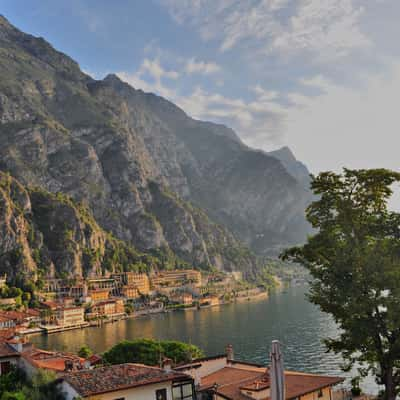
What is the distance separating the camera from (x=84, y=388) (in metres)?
20.4

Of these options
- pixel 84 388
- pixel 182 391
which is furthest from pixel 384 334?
pixel 84 388

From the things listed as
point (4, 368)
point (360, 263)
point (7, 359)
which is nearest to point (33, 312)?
point (7, 359)

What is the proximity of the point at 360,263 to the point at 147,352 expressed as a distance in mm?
33172

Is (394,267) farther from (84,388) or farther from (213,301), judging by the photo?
(213,301)

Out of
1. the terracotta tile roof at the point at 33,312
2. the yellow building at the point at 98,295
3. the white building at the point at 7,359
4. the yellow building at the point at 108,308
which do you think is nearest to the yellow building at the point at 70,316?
the terracotta tile roof at the point at 33,312

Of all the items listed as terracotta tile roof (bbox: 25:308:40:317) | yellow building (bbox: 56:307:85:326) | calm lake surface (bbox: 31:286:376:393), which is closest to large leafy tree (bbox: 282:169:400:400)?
calm lake surface (bbox: 31:286:376:393)

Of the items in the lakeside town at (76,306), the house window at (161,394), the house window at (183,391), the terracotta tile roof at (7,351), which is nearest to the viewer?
the house window at (161,394)

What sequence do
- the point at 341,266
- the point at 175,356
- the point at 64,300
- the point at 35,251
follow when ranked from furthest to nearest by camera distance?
the point at 35,251 → the point at 64,300 → the point at 175,356 → the point at 341,266

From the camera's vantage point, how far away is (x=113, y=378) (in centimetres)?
2175

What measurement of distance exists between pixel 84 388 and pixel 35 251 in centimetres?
17754

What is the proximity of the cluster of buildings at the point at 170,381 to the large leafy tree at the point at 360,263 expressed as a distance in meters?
4.59

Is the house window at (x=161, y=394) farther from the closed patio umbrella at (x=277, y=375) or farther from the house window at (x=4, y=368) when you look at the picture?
the house window at (x=4, y=368)

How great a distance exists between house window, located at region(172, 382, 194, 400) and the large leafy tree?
7.06 metres

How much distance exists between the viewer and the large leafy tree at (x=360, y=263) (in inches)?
837
